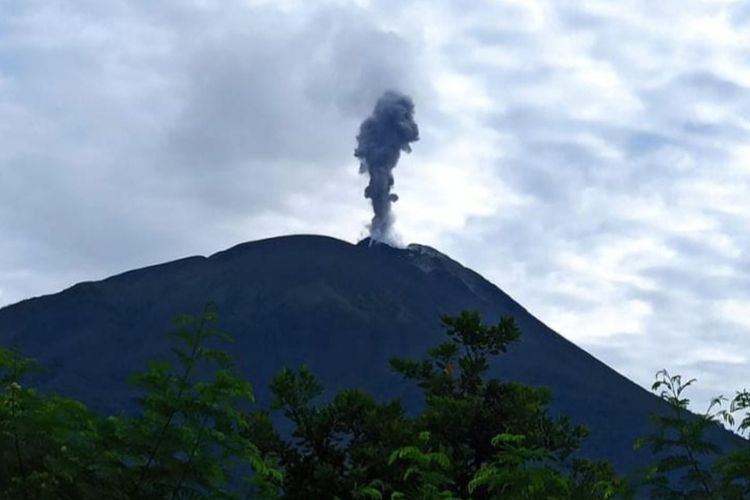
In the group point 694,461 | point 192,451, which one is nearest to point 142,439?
point 192,451

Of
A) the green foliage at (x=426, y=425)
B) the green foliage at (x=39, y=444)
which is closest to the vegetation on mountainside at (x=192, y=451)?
the green foliage at (x=39, y=444)

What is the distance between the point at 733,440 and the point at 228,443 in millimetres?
5102

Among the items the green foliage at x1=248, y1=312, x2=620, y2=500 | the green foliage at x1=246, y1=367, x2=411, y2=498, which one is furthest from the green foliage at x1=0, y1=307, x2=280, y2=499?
the green foliage at x1=246, y1=367, x2=411, y2=498

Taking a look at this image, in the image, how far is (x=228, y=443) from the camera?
1135cm

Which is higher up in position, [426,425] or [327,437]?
[426,425]

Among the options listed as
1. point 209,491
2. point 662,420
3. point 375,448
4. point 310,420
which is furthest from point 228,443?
point 310,420

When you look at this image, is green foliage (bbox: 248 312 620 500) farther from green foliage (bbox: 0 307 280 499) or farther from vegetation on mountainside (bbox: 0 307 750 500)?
green foliage (bbox: 0 307 280 499)

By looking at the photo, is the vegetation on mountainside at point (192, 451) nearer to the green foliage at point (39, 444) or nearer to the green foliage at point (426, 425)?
the green foliage at point (39, 444)

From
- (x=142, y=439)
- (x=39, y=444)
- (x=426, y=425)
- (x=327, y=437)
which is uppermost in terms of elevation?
(x=426, y=425)

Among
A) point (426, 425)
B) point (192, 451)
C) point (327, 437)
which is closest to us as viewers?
point (192, 451)

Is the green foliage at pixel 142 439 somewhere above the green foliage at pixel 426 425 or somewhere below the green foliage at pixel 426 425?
below

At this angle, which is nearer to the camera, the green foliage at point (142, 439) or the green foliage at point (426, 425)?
the green foliage at point (142, 439)

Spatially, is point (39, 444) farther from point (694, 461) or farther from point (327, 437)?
point (327, 437)

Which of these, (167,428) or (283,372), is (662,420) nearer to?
(167,428)
